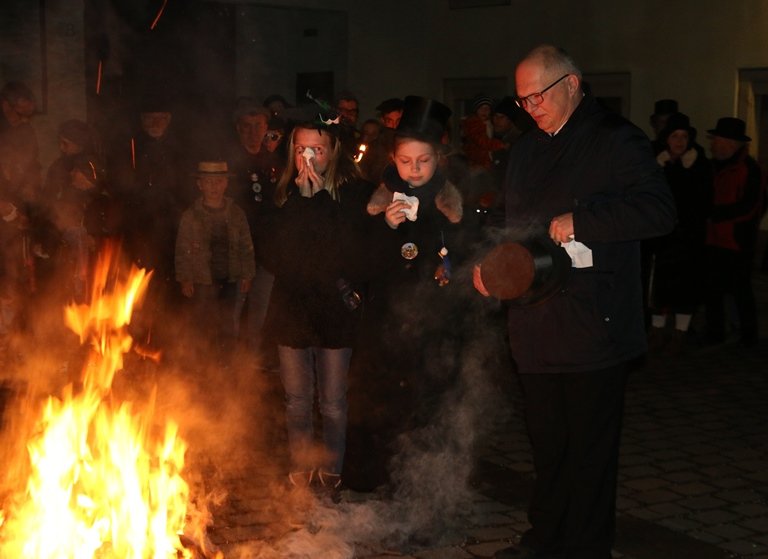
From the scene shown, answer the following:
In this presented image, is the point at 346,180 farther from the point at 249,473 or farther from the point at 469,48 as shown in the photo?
the point at 469,48

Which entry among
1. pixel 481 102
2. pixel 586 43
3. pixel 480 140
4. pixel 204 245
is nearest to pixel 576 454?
pixel 204 245

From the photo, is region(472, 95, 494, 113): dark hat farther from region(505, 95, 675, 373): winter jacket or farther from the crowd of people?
region(505, 95, 675, 373): winter jacket

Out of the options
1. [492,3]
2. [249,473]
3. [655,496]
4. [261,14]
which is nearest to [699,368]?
[655,496]

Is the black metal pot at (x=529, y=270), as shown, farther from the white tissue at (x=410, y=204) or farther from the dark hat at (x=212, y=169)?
the dark hat at (x=212, y=169)

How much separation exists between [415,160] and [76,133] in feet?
14.4

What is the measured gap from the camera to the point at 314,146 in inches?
226

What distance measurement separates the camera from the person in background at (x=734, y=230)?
10.8 meters

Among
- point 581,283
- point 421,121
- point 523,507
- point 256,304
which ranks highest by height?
point 421,121

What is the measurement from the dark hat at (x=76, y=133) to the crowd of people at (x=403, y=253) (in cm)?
10

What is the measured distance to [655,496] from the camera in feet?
20.1

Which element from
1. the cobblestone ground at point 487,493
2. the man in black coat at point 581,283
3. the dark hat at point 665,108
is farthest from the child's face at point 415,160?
the dark hat at point 665,108

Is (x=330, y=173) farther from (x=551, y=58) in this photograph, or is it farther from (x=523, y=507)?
(x=523, y=507)

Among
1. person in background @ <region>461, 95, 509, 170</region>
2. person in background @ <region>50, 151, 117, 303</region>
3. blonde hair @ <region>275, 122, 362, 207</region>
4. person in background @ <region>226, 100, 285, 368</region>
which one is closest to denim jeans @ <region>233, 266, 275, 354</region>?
person in background @ <region>226, 100, 285, 368</region>

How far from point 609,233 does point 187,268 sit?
4.89m
